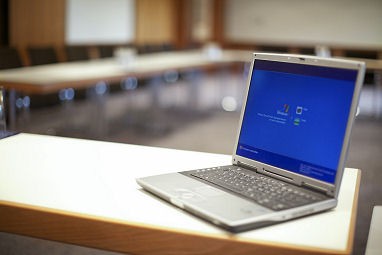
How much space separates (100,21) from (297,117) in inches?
297

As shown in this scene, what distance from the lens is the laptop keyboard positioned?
1.09m

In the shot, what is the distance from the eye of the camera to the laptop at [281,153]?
1080 millimetres

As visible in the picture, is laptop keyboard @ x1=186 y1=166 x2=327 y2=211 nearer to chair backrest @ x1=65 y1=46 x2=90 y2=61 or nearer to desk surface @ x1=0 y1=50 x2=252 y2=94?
desk surface @ x1=0 y1=50 x2=252 y2=94

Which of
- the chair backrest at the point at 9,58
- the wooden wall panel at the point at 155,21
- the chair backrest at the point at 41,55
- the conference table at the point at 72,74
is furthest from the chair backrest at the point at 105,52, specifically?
the wooden wall panel at the point at 155,21

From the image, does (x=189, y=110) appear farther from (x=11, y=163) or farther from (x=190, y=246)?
(x=190, y=246)

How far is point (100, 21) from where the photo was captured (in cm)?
839

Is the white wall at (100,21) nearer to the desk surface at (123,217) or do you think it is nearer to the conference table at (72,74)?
the conference table at (72,74)

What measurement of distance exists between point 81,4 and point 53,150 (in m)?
6.57

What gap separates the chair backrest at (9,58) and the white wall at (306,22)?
737 centimetres

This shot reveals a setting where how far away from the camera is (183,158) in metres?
1.56

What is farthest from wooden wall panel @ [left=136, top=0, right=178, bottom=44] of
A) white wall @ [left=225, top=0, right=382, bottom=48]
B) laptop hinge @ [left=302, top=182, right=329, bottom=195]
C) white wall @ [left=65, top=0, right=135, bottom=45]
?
laptop hinge @ [left=302, top=182, right=329, bottom=195]

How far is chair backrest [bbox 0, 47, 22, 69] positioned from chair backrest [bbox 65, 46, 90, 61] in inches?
39.0

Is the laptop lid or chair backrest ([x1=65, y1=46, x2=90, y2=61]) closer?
the laptop lid

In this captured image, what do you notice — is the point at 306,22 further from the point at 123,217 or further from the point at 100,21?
the point at 123,217
